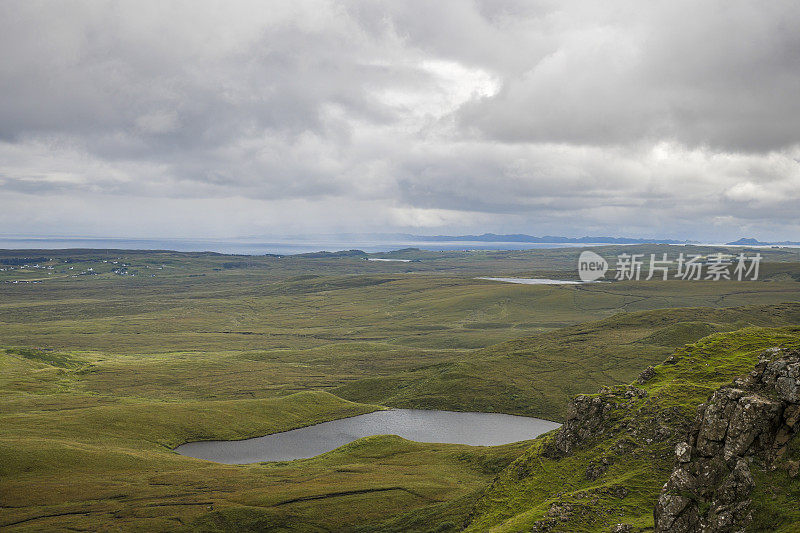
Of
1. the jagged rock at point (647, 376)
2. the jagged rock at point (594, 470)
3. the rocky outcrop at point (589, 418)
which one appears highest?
the jagged rock at point (647, 376)

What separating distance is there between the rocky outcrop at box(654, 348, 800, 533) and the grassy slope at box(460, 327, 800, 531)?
129 cm

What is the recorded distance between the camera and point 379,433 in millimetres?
143250

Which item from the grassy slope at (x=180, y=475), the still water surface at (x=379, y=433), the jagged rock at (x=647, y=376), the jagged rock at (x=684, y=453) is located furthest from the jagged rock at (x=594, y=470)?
the still water surface at (x=379, y=433)

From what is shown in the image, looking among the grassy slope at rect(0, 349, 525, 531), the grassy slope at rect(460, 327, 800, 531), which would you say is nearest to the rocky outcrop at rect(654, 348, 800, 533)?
the grassy slope at rect(460, 327, 800, 531)

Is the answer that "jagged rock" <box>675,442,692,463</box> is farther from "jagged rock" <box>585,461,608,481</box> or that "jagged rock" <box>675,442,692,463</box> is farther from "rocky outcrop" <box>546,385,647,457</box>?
"rocky outcrop" <box>546,385,647,457</box>

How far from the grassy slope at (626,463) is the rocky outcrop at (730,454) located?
1.29m

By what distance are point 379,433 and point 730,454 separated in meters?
112

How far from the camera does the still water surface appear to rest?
128 meters

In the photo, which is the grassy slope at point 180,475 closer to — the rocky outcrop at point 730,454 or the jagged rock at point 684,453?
the jagged rock at point 684,453

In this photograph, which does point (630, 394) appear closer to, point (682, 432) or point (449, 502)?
point (682, 432)

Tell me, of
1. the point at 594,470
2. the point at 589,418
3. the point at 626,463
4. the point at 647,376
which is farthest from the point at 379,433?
the point at 626,463

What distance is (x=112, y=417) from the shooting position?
135 metres

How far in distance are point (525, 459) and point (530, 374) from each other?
12456cm

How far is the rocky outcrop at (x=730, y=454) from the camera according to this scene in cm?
3809
